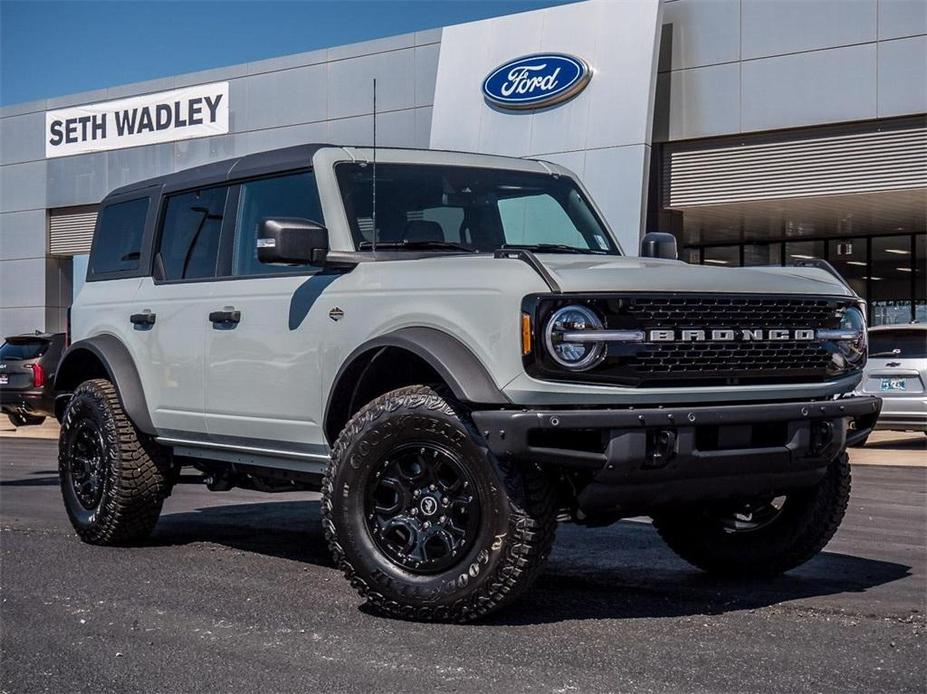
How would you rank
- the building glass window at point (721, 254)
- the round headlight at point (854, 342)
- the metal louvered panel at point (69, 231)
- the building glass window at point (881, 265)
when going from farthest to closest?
1. the metal louvered panel at point (69, 231)
2. the building glass window at point (721, 254)
3. the building glass window at point (881, 265)
4. the round headlight at point (854, 342)

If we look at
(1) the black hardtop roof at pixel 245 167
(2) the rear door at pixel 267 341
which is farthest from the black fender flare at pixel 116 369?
(1) the black hardtop roof at pixel 245 167

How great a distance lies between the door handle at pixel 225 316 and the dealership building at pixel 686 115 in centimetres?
1501

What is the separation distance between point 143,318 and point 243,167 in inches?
43.2

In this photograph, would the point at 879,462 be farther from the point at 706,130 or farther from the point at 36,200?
the point at 36,200

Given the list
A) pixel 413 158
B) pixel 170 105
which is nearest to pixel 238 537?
pixel 413 158

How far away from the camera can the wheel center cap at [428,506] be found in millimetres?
5305

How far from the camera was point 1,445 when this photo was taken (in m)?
18.6

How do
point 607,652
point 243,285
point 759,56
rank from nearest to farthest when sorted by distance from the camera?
point 607,652 < point 243,285 < point 759,56

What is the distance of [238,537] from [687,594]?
3146mm

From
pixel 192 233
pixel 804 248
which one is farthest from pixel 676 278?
pixel 804 248

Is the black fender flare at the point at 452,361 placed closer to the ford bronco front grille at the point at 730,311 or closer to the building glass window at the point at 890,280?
the ford bronco front grille at the point at 730,311

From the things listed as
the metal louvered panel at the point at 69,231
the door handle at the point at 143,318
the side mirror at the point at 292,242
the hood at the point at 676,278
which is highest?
the metal louvered panel at the point at 69,231

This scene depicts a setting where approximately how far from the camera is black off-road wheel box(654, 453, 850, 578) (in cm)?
615

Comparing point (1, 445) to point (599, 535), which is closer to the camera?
point (599, 535)
